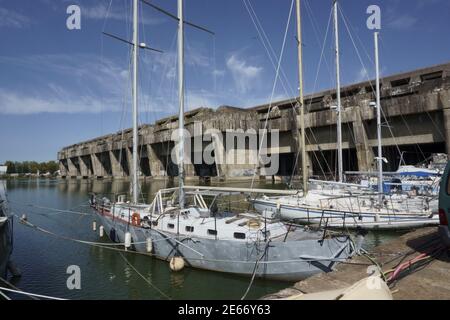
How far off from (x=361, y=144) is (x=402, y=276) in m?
46.2

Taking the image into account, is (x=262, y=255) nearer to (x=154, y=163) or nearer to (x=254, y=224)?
(x=254, y=224)

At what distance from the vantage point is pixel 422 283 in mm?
5543

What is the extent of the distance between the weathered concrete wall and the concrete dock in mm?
21147

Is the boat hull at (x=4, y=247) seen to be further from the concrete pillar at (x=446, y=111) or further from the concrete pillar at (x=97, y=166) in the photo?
the concrete pillar at (x=97, y=166)

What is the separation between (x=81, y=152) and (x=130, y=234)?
105 metres

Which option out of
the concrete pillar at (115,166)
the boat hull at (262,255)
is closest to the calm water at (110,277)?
the boat hull at (262,255)

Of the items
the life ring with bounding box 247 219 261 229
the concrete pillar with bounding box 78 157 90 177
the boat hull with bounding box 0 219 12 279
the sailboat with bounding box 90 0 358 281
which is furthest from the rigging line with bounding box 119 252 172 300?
the concrete pillar with bounding box 78 157 90 177

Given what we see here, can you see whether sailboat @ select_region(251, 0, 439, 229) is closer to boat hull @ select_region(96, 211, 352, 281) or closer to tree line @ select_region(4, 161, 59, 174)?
boat hull @ select_region(96, 211, 352, 281)

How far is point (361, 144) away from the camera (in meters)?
47.9

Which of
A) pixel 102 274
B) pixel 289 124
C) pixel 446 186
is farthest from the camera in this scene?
pixel 289 124

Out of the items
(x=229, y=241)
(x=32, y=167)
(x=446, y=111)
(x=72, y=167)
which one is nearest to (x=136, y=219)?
(x=229, y=241)

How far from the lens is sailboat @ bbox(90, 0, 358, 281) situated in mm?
10203
